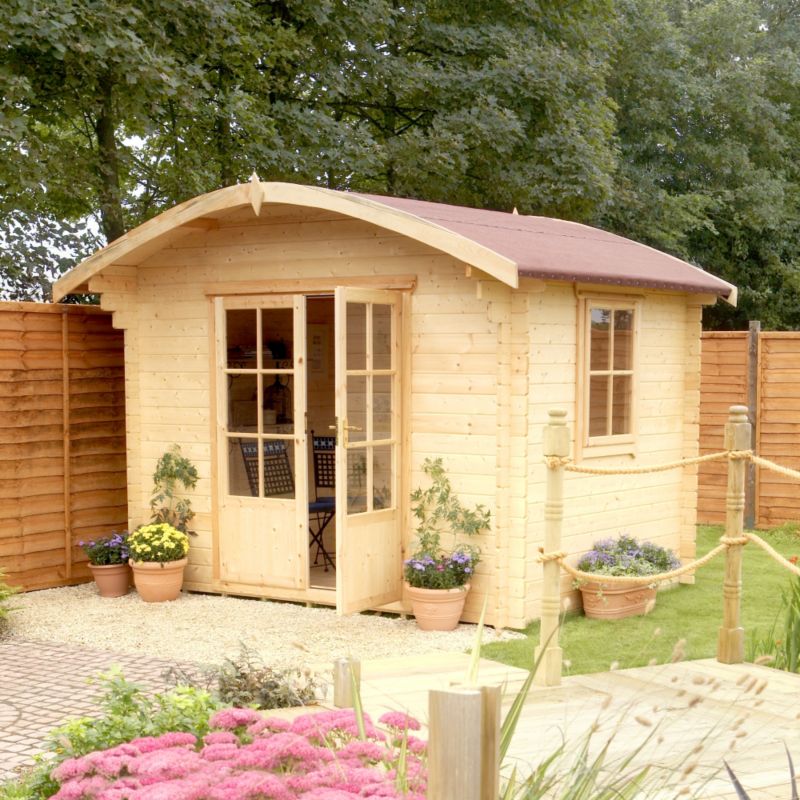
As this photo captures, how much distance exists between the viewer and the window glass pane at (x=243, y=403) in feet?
27.5

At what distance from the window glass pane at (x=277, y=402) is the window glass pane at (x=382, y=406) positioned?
709 mm

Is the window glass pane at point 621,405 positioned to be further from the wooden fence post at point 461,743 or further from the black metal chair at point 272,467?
the wooden fence post at point 461,743

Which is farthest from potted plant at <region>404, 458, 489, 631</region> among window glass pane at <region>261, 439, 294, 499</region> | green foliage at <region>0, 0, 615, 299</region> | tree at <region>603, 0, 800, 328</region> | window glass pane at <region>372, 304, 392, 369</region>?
tree at <region>603, 0, 800, 328</region>

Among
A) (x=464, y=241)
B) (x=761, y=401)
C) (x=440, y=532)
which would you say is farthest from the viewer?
(x=761, y=401)

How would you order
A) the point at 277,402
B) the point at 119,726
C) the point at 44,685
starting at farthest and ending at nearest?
1. the point at 277,402
2. the point at 44,685
3. the point at 119,726

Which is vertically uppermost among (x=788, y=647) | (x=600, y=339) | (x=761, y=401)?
(x=600, y=339)

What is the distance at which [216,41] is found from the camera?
12.2m

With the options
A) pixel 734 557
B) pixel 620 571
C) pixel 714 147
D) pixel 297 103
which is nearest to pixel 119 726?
pixel 734 557

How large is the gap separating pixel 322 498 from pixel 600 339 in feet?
9.31

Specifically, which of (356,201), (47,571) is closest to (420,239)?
(356,201)

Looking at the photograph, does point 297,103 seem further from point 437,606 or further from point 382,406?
point 437,606

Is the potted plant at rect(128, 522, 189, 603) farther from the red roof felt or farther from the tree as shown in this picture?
the tree

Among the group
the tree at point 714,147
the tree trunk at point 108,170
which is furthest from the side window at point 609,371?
the tree at point 714,147

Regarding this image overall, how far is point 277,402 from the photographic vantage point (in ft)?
27.2
